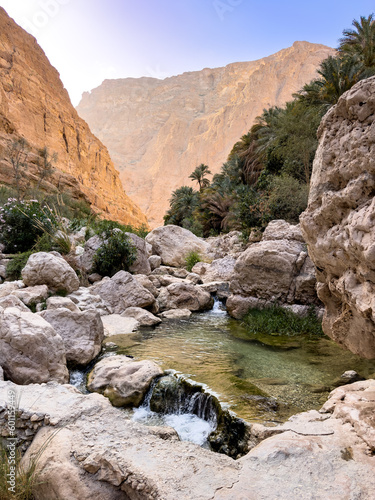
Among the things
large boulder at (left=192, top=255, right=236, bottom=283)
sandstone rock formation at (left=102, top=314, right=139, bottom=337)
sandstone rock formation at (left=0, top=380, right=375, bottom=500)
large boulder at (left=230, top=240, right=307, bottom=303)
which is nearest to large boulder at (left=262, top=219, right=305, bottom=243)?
large boulder at (left=230, top=240, right=307, bottom=303)

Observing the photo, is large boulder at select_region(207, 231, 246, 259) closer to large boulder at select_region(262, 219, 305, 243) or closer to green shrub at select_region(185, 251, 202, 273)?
green shrub at select_region(185, 251, 202, 273)

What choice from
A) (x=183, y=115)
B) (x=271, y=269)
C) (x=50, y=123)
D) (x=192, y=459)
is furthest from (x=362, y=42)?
(x=183, y=115)

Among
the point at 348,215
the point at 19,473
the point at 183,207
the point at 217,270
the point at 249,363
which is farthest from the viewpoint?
the point at 183,207

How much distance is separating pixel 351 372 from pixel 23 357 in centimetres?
490

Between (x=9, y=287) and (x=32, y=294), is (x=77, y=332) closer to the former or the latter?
(x=32, y=294)

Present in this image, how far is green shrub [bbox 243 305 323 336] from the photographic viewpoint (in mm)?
8039

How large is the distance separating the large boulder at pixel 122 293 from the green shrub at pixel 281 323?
3079 millimetres

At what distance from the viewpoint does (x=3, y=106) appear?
121 feet

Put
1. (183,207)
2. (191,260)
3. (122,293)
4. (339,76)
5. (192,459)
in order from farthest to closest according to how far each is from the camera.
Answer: (183,207)
(339,76)
(191,260)
(122,293)
(192,459)

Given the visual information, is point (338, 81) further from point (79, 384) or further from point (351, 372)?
point (79, 384)

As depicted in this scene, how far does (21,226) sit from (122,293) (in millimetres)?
5677

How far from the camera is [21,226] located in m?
12.8

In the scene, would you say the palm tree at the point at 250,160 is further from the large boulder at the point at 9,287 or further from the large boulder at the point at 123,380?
the large boulder at the point at 123,380

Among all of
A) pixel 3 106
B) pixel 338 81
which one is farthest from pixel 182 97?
pixel 338 81
